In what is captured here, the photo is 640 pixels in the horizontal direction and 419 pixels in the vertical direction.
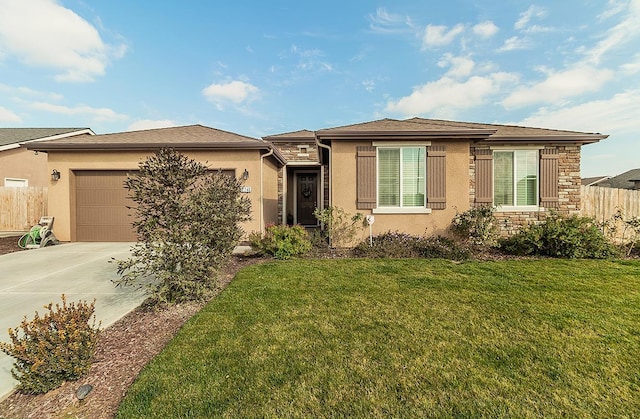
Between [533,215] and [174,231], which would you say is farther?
[533,215]

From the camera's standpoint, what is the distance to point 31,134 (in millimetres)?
15430

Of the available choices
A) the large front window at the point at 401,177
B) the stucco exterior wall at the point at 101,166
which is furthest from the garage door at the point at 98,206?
the large front window at the point at 401,177

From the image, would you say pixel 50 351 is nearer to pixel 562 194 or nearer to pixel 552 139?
pixel 552 139

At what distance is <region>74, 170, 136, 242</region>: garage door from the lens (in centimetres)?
920

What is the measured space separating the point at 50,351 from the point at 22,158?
1755cm

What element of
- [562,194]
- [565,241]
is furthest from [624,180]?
[565,241]

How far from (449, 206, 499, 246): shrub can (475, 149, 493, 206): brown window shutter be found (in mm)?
978

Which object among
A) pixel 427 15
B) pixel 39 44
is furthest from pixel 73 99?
pixel 427 15

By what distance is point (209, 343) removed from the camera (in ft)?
9.80

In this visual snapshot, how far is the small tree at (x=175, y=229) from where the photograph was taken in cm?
376

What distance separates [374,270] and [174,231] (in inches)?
150

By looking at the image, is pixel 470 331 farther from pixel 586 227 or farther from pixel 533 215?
pixel 533 215

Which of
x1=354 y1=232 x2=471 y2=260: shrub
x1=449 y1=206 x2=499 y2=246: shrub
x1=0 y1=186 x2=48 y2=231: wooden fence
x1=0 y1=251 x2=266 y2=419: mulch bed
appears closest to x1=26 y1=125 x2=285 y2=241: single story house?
x1=0 y1=186 x2=48 y2=231: wooden fence

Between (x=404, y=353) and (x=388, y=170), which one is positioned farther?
(x=388, y=170)
